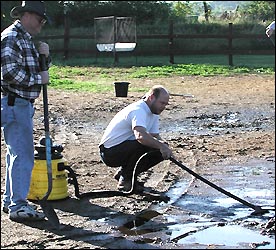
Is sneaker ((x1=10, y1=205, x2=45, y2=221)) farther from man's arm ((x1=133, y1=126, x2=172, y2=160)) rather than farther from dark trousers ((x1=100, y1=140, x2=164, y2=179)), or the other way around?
dark trousers ((x1=100, y1=140, x2=164, y2=179))

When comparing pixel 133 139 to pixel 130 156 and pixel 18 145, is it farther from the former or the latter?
pixel 18 145

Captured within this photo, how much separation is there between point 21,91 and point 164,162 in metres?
3.49

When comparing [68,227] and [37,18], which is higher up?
[37,18]

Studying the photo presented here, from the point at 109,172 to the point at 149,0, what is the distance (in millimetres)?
37468

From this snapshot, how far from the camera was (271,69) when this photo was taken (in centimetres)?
2573

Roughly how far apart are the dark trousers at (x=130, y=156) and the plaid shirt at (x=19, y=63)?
1.57m

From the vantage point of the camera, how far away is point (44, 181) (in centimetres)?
727

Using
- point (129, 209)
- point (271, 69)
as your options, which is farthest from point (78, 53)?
point (129, 209)

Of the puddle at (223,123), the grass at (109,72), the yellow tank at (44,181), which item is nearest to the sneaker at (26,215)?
the yellow tank at (44,181)

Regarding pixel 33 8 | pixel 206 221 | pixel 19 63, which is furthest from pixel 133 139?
pixel 33 8

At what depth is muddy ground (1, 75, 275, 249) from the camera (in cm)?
621

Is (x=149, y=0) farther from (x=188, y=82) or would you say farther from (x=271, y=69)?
(x=188, y=82)

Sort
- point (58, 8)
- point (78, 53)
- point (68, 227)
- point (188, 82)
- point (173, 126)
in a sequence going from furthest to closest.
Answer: point (58, 8)
point (78, 53)
point (188, 82)
point (173, 126)
point (68, 227)

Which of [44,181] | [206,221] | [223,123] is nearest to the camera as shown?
[206,221]
